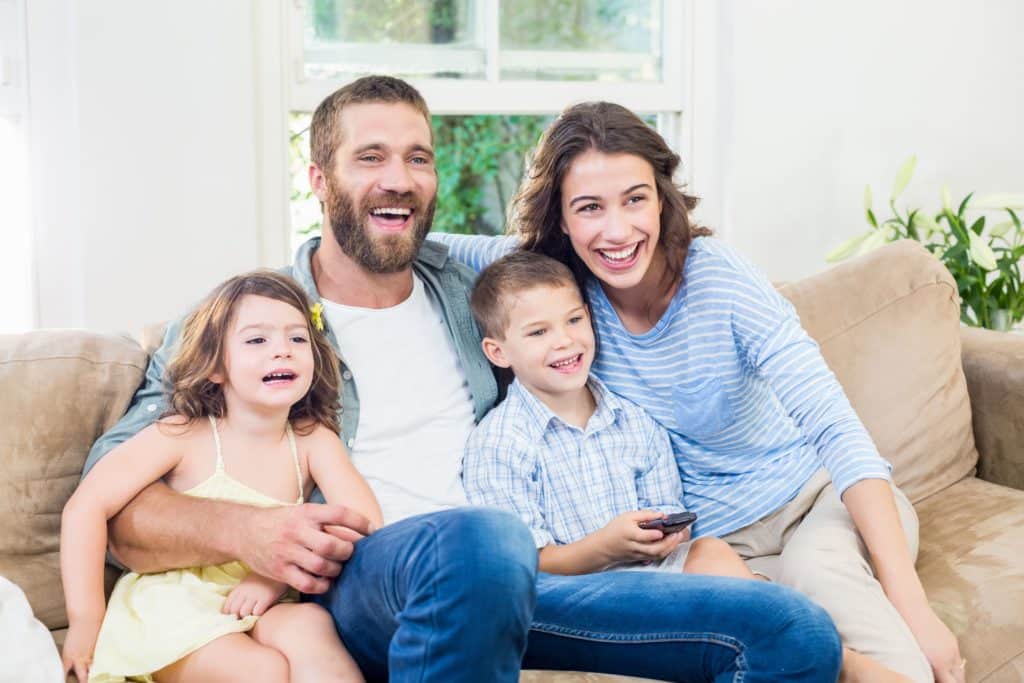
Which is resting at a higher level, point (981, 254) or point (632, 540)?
point (981, 254)

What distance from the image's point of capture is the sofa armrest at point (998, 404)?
2264 millimetres

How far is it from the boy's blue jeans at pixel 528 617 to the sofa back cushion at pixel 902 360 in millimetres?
808

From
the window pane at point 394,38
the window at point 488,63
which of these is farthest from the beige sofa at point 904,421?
the window pane at point 394,38

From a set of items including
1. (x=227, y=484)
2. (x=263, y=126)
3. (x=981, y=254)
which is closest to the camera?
(x=227, y=484)

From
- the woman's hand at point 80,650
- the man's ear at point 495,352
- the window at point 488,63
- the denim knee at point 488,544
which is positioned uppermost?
the window at point 488,63

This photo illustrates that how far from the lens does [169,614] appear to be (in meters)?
1.60

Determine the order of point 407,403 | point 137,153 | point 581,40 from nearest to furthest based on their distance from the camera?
point 407,403, point 137,153, point 581,40

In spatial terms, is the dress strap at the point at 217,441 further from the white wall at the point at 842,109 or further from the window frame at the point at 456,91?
the white wall at the point at 842,109

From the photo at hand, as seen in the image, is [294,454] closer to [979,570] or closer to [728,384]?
[728,384]

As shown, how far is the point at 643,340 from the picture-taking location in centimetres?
192

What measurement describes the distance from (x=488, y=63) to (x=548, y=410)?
125 centimetres

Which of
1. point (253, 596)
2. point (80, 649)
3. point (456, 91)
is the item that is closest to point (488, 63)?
point (456, 91)

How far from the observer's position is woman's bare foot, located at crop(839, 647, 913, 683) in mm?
1514

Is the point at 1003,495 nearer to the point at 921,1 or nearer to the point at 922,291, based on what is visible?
the point at 922,291
